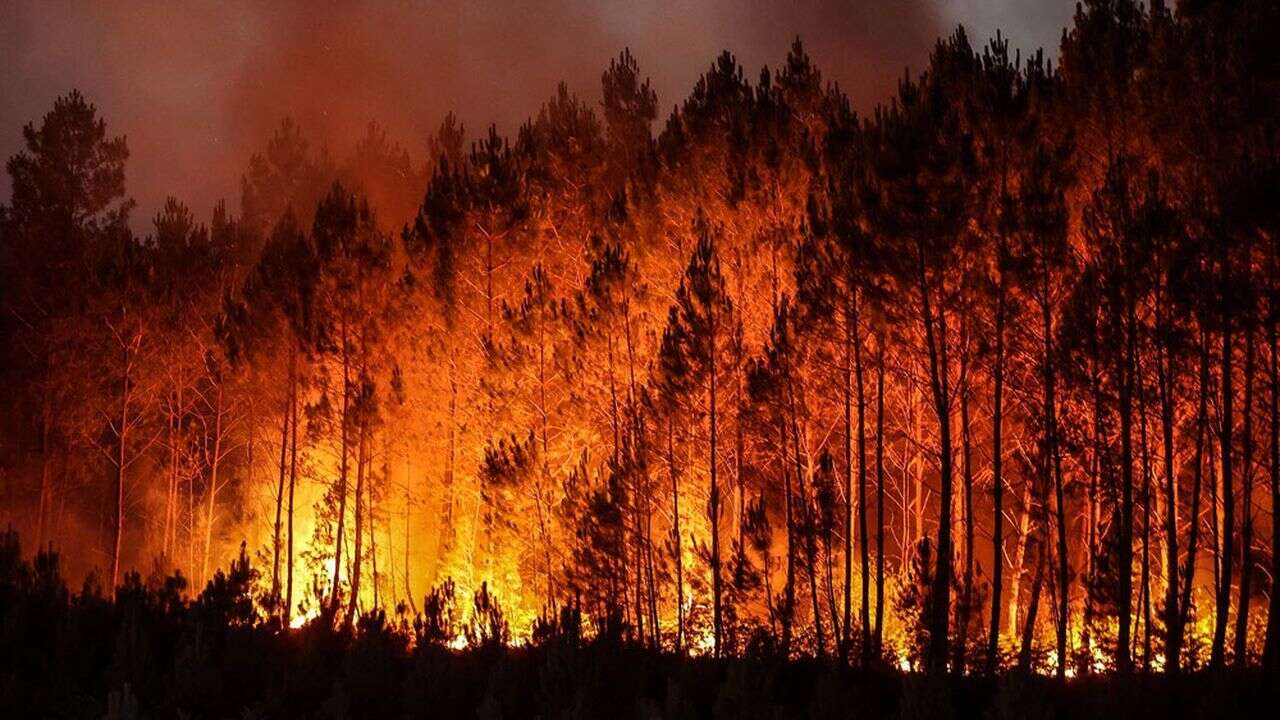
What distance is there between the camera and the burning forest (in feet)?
38.0

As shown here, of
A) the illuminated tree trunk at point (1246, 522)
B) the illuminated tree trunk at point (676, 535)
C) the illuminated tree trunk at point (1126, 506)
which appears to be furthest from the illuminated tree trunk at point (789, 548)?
the illuminated tree trunk at point (1246, 522)

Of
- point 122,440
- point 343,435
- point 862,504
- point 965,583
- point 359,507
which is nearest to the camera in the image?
point 862,504

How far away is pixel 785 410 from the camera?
54.7ft

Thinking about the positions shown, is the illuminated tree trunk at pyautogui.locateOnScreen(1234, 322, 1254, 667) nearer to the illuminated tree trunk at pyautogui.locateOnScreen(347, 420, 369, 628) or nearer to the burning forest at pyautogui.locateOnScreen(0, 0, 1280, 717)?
the burning forest at pyautogui.locateOnScreen(0, 0, 1280, 717)

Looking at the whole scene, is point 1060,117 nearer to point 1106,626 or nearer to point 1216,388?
point 1216,388

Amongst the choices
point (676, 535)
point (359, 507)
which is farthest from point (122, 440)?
point (676, 535)

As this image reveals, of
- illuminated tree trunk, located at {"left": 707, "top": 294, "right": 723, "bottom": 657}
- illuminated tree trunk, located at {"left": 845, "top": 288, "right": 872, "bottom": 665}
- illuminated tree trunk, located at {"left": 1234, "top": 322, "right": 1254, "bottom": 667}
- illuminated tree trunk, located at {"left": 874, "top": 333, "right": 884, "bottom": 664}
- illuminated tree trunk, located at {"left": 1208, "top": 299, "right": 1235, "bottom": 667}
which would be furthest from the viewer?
illuminated tree trunk, located at {"left": 707, "top": 294, "right": 723, "bottom": 657}

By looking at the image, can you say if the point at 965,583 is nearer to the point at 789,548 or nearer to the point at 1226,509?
the point at 789,548

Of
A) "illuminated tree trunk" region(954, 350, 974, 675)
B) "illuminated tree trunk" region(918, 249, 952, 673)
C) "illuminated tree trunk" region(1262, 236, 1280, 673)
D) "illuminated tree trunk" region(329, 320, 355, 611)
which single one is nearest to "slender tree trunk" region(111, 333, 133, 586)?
"illuminated tree trunk" region(329, 320, 355, 611)

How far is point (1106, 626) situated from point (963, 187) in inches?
259

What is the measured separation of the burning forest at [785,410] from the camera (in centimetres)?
1158

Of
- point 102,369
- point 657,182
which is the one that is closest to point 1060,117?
point 657,182

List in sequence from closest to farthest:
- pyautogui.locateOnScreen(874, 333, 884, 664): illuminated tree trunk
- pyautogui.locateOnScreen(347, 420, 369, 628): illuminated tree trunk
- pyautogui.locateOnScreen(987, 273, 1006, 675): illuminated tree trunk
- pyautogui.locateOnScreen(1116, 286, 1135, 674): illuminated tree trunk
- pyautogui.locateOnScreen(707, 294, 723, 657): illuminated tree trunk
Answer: pyautogui.locateOnScreen(1116, 286, 1135, 674): illuminated tree trunk
pyautogui.locateOnScreen(987, 273, 1006, 675): illuminated tree trunk
pyautogui.locateOnScreen(874, 333, 884, 664): illuminated tree trunk
pyautogui.locateOnScreen(707, 294, 723, 657): illuminated tree trunk
pyautogui.locateOnScreen(347, 420, 369, 628): illuminated tree trunk

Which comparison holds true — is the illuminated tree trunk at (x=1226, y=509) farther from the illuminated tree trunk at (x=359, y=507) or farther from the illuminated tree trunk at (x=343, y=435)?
the illuminated tree trunk at (x=343, y=435)
